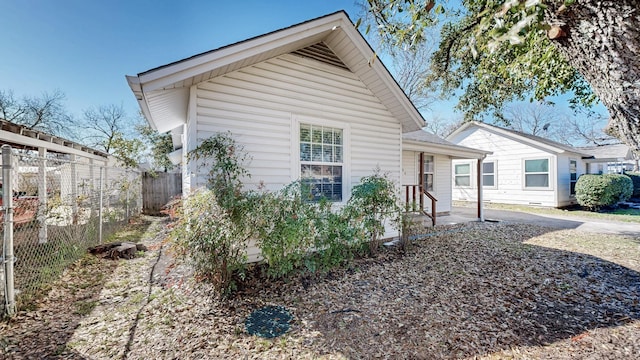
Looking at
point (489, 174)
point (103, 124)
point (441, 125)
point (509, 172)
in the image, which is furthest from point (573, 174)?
point (103, 124)

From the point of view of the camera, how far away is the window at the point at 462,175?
14766mm

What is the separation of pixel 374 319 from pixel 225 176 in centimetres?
298

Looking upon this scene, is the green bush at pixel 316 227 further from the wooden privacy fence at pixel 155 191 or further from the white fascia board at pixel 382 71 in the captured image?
the wooden privacy fence at pixel 155 191

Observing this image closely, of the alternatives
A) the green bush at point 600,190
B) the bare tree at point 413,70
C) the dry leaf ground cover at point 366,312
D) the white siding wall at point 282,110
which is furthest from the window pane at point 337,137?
the green bush at point 600,190

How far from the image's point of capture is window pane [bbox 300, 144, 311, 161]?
535cm

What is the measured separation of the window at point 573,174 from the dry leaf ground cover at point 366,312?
1094 cm

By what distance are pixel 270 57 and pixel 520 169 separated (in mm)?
14518

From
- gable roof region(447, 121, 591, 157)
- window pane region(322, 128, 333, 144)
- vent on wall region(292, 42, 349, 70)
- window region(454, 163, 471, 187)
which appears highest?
vent on wall region(292, 42, 349, 70)

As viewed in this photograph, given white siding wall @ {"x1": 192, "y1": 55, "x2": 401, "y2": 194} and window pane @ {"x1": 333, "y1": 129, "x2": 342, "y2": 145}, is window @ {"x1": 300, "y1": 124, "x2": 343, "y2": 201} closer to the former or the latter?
window pane @ {"x1": 333, "y1": 129, "x2": 342, "y2": 145}

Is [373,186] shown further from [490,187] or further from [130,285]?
[490,187]

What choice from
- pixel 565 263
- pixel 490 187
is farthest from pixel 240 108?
pixel 490 187

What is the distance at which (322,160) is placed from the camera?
18.3 ft

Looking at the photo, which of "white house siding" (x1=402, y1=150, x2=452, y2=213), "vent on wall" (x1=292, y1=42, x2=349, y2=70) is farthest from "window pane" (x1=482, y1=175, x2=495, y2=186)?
"vent on wall" (x1=292, y1=42, x2=349, y2=70)

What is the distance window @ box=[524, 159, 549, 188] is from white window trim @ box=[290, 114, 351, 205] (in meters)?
12.6
